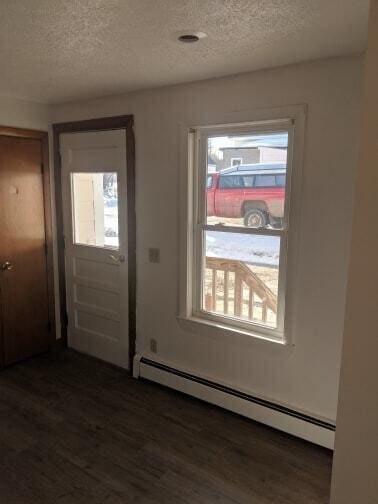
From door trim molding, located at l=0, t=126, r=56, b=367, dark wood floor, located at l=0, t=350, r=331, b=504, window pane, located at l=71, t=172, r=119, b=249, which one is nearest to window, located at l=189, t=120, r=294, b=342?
dark wood floor, located at l=0, t=350, r=331, b=504

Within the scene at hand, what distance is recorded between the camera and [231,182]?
2.69 m

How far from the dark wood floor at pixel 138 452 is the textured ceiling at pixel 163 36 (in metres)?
2.33

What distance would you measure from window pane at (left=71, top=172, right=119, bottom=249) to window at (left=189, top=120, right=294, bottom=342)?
0.83 meters

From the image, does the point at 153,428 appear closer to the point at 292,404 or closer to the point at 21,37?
the point at 292,404

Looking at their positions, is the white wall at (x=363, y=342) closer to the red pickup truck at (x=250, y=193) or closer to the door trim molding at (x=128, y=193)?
the red pickup truck at (x=250, y=193)

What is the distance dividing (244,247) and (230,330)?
0.60 m

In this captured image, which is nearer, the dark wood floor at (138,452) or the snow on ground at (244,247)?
the dark wood floor at (138,452)

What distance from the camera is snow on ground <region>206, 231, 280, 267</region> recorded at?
2.58m

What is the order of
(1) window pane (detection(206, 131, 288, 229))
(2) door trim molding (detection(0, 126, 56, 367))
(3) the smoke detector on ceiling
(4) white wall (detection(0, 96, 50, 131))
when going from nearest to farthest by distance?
(3) the smoke detector on ceiling, (1) window pane (detection(206, 131, 288, 229)), (4) white wall (detection(0, 96, 50, 131)), (2) door trim molding (detection(0, 126, 56, 367))

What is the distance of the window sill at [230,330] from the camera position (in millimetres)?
2566

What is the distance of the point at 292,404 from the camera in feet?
8.38

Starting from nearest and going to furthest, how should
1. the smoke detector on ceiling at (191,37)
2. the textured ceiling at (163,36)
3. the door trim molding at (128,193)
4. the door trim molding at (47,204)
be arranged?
the textured ceiling at (163,36) → the smoke detector on ceiling at (191,37) → the door trim molding at (128,193) → the door trim molding at (47,204)

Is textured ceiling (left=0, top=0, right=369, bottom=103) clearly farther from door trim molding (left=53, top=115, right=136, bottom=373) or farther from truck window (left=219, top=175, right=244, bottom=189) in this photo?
truck window (left=219, top=175, right=244, bottom=189)

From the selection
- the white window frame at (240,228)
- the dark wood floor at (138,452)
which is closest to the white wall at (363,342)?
the dark wood floor at (138,452)
